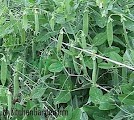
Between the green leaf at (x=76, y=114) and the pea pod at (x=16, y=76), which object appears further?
the pea pod at (x=16, y=76)

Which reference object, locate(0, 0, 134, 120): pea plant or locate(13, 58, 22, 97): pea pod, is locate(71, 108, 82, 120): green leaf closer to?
locate(0, 0, 134, 120): pea plant

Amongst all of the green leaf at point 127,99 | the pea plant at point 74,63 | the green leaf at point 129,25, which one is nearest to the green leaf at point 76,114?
the pea plant at point 74,63

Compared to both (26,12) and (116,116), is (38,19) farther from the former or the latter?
(116,116)

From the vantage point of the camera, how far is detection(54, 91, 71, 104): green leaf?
0.94 metres

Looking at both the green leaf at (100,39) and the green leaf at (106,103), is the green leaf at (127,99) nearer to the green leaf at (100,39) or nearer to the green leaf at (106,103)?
the green leaf at (106,103)

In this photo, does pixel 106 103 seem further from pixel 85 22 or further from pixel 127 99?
pixel 85 22

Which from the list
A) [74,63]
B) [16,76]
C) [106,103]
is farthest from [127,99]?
[16,76]

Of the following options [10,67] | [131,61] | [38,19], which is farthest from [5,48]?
[131,61]

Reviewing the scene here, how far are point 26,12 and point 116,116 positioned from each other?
0.40m

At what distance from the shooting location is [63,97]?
0.95 m

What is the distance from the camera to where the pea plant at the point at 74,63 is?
891 mm

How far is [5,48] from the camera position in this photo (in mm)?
1147

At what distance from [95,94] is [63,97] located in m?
0.10

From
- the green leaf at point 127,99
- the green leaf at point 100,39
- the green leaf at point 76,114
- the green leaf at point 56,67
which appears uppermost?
the green leaf at point 100,39
